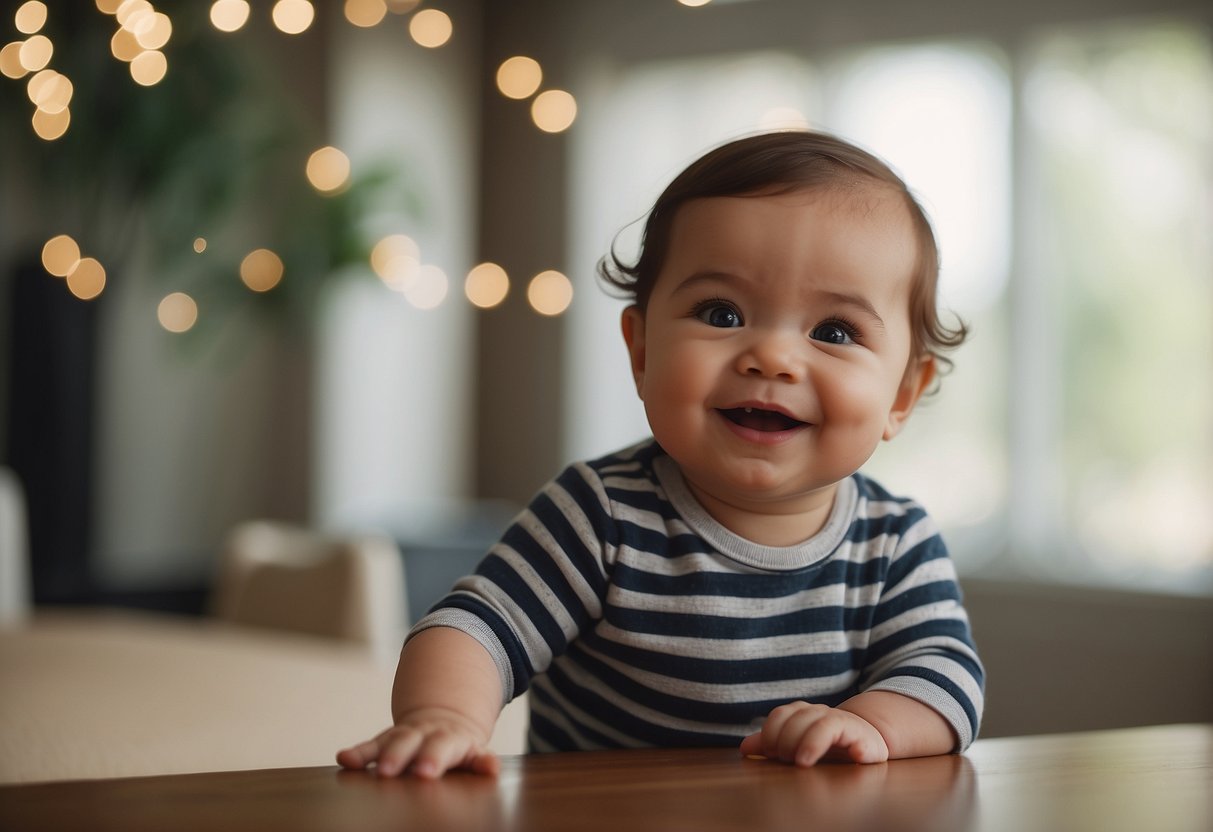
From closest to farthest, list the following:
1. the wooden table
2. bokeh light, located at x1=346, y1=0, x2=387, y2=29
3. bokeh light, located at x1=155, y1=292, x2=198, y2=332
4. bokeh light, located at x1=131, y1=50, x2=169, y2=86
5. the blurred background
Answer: the wooden table, bokeh light, located at x1=131, y1=50, x2=169, y2=86, the blurred background, bokeh light, located at x1=346, y1=0, x2=387, y2=29, bokeh light, located at x1=155, y1=292, x2=198, y2=332

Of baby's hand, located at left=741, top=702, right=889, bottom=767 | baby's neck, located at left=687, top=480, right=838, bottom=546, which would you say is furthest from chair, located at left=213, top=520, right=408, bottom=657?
baby's hand, located at left=741, top=702, right=889, bottom=767

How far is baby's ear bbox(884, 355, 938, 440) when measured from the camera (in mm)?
790

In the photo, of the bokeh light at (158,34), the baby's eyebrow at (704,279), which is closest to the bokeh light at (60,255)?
the bokeh light at (158,34)

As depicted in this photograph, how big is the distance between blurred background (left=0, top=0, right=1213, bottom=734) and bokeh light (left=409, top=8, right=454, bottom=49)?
2 centimetres

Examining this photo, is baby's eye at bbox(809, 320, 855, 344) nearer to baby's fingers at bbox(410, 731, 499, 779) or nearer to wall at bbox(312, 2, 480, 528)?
baby's fingers at bbox(410, 731, 499, 779)

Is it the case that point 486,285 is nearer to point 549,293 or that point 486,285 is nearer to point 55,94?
point 549,293

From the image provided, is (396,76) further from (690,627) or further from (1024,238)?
(690,627)

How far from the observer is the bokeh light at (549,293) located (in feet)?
15.8

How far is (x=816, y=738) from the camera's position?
57cm

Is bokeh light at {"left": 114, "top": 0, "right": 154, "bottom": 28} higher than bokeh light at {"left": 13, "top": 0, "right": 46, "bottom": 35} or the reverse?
the reverse

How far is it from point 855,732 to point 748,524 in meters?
0.17

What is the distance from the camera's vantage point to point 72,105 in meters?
3.42

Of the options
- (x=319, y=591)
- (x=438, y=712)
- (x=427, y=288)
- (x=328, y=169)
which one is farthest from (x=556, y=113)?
(x=438, y=712)

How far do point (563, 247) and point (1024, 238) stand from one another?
5.53 ft
